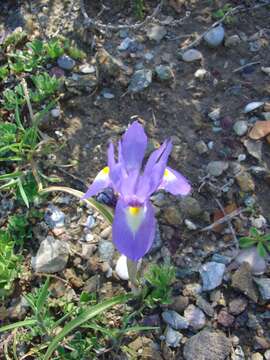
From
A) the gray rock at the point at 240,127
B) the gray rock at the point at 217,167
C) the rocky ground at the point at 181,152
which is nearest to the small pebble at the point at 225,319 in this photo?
the rocky ground at the point at 181,152

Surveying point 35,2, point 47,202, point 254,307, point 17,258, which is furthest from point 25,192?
point 35,2

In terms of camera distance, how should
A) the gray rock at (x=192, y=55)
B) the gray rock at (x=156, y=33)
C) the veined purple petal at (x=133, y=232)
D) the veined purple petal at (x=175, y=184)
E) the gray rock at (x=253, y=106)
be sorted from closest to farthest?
the veined purple petal at (x=133, y=232)
the veined purple petal at (x=175, y=184)
the gray rock at (x=253, y=106)
the gray rock at (x=192, y=55)
the gray rock at (x=156, y=33)

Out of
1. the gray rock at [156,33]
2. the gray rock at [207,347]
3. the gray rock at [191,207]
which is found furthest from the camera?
the gray rock at [156,33]

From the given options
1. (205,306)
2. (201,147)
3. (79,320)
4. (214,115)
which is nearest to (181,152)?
(201,147)

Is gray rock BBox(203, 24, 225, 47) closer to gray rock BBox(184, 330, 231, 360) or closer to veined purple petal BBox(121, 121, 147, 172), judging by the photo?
veined purple petal BBox(121, 121, 147, 172)

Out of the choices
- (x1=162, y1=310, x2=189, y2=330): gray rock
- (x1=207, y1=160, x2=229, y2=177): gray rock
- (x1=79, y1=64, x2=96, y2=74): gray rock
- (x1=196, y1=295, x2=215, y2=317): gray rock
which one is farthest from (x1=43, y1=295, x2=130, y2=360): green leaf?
(x1=79, y1=64, x2=96, y2=74): gray rock

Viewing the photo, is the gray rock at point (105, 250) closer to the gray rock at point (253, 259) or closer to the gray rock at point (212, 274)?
the gray rock at point (212, 274)
